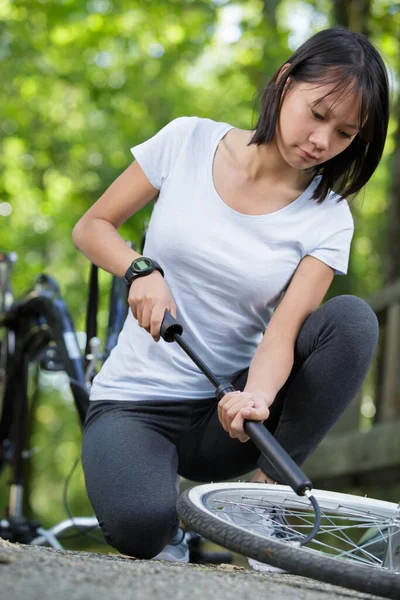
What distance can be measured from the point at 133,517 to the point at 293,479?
608 mm

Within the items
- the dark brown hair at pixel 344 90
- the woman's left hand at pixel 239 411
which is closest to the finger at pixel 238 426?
the woman's left hand at pixel 239 411

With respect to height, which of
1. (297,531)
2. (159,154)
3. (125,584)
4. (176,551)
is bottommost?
(176,551)

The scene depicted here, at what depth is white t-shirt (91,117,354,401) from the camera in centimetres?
264

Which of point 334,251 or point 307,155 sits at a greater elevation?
point 307,155

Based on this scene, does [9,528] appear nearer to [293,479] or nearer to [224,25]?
[293,479]

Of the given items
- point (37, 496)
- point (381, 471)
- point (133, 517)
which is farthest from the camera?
point (37, 496)

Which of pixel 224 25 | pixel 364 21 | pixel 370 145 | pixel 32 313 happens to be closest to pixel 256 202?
pixel 370 145

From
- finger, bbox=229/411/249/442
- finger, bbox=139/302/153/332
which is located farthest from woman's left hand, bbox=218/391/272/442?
finger, bbox=139/302/153/332

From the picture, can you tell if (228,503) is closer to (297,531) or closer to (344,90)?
(297,531)

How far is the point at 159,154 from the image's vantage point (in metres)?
2.79

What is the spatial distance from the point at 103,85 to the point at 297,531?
834 cm

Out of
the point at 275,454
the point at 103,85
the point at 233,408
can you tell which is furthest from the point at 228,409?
the point at 103,85

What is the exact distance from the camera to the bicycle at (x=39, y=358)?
3.43m

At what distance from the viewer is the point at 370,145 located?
263cm
